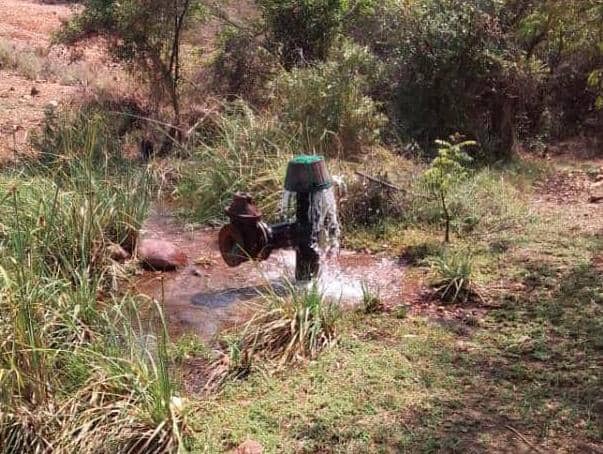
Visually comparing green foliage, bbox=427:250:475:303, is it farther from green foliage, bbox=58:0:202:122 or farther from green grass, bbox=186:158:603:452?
green foliage, bbox=58:0:202:122

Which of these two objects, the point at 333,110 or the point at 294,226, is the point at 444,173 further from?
the point at 333,110

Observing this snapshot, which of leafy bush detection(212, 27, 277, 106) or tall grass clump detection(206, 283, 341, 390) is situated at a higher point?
leafy bush detection(212, 27, 277, 106)

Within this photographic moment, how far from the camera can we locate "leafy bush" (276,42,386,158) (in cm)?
717

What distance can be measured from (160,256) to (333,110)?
8.93ft

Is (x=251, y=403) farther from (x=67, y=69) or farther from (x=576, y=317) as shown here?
(x=67, y=69)

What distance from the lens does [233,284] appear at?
16.6 ft

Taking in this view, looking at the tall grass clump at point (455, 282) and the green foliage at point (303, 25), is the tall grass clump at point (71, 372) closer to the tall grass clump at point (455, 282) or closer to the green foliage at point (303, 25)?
the tall grass clump at point (455, 282)

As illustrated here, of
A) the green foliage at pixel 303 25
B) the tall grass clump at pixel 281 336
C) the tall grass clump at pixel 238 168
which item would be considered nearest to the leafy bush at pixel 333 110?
the tall grass clump at pixel 238 168

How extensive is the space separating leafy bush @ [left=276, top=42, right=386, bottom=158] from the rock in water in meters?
2.16

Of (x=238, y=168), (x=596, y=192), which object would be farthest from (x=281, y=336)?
(x=596, y=192)

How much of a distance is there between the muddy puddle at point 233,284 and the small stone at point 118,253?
192mm

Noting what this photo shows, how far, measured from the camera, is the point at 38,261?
371 cm

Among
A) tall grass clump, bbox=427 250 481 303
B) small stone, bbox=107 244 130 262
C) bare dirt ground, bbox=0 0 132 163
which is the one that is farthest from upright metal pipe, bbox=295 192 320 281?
bare dirt ground, bbox=0 0 132 163

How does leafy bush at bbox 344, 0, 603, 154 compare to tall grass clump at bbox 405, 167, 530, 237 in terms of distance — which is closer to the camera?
tall grass clump at bbox 405, 167, 530, 237
